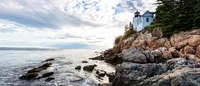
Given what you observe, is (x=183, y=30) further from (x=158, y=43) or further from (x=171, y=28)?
(x=158, y=43)

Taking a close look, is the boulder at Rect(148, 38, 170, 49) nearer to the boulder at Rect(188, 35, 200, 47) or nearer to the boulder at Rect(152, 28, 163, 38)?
the boulder at Rect(152, 28, 163, 38)

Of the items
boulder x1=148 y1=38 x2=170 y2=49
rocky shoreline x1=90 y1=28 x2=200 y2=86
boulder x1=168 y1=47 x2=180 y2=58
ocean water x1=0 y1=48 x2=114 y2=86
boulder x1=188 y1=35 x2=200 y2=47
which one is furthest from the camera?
boulder x1=148 y1=38 x2=170 y2=49

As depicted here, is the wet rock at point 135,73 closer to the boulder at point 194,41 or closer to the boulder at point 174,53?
the boulder at point 174,53

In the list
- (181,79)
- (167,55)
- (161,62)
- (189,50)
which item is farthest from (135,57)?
(181,79)

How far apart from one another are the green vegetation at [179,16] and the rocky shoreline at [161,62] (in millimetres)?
1752

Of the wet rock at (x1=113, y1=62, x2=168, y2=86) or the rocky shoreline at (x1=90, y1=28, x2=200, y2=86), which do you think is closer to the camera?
the rocky shoreline at (x1=90, y1=28, x2=200, y2=86)

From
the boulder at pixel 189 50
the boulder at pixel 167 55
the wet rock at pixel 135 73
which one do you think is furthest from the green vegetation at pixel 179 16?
the wet rock at pixel 135 73

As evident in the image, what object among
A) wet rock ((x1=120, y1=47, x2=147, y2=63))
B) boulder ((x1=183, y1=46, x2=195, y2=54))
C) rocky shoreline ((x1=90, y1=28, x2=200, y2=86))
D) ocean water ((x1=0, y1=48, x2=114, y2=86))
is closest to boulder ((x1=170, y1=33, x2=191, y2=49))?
rocky shoreline ((x1=90, y1=28, x2=200, y2=86))

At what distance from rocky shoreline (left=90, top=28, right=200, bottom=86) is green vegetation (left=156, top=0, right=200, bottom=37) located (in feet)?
5.75

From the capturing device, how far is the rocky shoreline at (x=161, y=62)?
8203 mm

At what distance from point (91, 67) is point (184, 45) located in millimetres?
15842

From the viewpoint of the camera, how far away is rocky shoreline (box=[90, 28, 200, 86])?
8.20 metres

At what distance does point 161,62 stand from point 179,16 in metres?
11.5

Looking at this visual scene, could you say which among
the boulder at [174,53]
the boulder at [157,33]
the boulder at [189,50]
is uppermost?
the boulder at [157,33]
